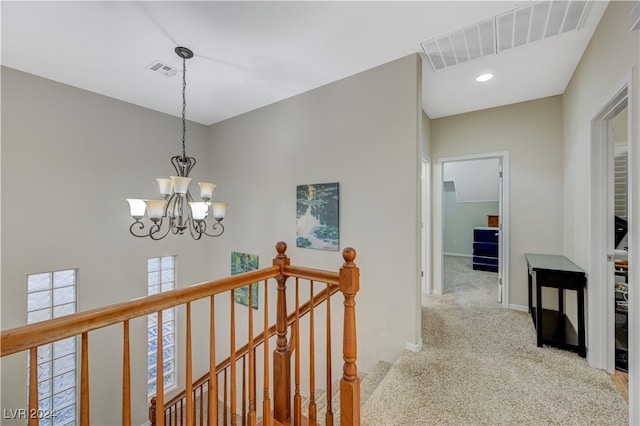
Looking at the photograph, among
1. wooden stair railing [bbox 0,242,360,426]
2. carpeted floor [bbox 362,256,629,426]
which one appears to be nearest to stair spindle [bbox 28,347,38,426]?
wooden stair railing [bbox 0,242,360,426]

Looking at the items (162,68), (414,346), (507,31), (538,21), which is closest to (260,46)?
(162,68)

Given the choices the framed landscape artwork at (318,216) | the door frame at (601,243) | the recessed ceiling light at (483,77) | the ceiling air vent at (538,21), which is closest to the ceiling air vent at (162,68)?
the framed landscape artwork at (318,216)

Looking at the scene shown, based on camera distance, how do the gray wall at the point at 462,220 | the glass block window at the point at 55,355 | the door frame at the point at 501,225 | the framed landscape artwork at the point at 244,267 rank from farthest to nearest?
the gray wall at the point at 462,220, the framed landscape artwork at the point at 244,267, the door frame at the point at 501,225, the glass block window at the point at 55,355

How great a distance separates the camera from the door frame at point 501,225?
3.47 m

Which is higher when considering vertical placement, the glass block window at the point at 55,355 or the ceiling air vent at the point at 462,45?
the ceiling air vent at the point at 462,45

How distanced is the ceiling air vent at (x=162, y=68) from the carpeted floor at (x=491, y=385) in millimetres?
3542

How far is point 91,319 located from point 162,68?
2.80m

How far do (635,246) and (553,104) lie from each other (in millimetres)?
2505

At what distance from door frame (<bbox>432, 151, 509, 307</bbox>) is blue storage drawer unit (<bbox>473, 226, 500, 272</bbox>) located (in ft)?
7.45

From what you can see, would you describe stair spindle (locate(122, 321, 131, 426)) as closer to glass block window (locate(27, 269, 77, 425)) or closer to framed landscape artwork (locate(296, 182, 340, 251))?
framed landscape artwork (locate(296, 182, 340, 251))

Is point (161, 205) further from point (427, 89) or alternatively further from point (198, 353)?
point (198, 353)

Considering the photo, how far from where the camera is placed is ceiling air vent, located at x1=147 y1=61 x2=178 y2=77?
9.00ft

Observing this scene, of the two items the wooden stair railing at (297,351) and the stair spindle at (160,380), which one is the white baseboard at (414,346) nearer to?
the wooden stair railing at (297,351)

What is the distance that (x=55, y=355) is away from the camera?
3.12 meters
